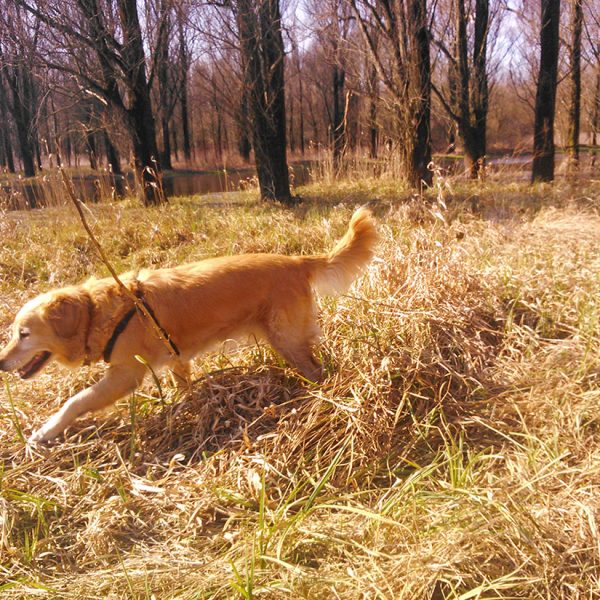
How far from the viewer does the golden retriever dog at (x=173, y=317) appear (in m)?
2.41

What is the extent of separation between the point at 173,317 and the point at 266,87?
5.58 meters

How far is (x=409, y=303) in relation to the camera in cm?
288

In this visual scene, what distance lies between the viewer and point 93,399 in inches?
95.0

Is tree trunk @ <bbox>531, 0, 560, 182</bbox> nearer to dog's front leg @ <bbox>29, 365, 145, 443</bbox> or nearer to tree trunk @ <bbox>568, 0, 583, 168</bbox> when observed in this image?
tree trunk @ <bbox>568, 0, 583, 168</bbox>

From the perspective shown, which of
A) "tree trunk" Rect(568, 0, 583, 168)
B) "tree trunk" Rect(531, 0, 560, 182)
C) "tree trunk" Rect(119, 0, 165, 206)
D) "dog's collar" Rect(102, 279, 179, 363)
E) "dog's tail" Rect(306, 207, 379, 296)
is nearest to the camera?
"dog's collar" Rect(102, 279, 179, 363)

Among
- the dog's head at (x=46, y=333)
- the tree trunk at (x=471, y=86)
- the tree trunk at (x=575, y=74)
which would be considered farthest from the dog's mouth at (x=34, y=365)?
the tree trunk at (x=575, y=74)

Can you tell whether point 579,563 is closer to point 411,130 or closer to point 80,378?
point 80,378

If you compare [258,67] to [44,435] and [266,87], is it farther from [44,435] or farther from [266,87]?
[44,435]

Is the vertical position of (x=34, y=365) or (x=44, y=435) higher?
(x=34, y=365)

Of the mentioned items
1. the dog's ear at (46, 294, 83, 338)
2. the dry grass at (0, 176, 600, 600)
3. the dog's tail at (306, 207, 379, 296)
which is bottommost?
the dry grass at (0, 176, 600, 600)

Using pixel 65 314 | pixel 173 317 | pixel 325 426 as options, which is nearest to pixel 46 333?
pixel 65 314

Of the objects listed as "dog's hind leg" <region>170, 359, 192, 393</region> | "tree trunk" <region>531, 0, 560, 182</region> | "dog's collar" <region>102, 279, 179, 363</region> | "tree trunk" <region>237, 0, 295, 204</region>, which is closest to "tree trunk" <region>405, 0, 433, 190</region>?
"tree trunk" <region>237, 0, 295, 204</region>

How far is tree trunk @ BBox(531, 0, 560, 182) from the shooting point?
25.4ft

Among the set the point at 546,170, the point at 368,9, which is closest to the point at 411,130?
the point at 368,9
